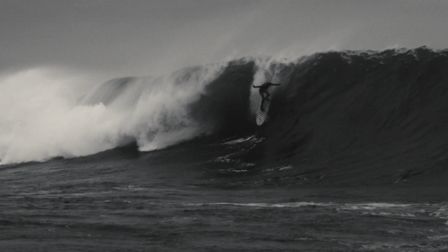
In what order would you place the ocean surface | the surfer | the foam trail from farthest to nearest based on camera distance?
the foam trail < the surfer < the ocean surface

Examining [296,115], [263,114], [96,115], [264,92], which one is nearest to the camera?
[296,115]

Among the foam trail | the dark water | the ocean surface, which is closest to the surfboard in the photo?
the ocean surface

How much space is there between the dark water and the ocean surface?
0.12 ft

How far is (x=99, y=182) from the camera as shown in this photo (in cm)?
1862

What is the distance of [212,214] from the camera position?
13047 mm

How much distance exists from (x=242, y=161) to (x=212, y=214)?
7.16 meters

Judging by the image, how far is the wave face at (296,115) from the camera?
62.1ft

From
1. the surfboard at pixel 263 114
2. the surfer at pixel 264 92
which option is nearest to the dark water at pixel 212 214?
the surfboard at pixel 263 114

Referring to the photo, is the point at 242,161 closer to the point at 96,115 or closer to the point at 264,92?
the point at 264,92

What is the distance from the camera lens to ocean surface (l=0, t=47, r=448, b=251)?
11.4 m

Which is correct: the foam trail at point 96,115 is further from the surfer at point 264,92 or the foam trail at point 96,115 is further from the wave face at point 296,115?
the surfer at point 264,92

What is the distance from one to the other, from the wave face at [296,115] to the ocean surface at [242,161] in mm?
63

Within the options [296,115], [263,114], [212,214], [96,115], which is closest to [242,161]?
[296,115]

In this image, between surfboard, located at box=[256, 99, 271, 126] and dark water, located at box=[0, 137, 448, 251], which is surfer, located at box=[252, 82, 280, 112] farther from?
dark water, located at box=[0, 137, 448, 251]
